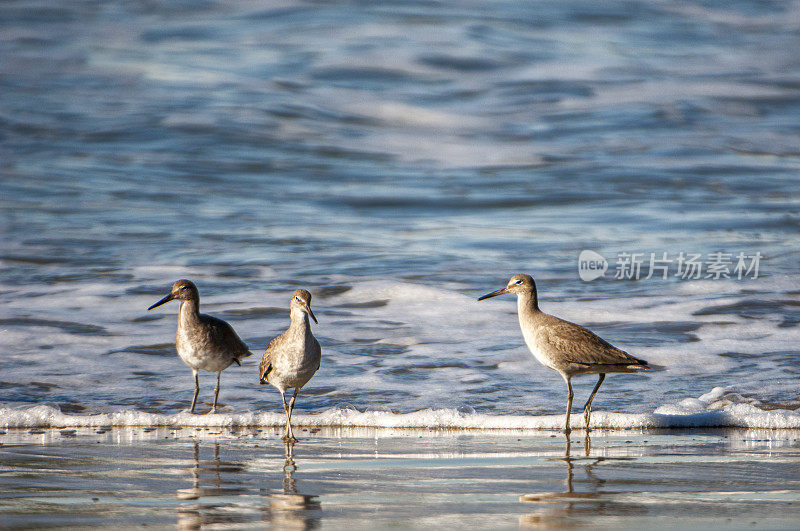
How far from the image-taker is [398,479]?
5.47 meters

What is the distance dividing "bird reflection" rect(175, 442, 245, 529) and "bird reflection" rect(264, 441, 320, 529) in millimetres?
175

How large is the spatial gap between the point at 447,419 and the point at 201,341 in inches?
87.8

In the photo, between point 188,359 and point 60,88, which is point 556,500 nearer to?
point 188,359

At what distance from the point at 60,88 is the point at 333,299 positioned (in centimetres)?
1937

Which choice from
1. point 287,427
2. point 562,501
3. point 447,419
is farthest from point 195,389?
point 562,501

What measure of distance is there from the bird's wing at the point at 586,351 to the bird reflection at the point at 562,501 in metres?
1.69

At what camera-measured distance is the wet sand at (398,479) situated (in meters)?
4.50

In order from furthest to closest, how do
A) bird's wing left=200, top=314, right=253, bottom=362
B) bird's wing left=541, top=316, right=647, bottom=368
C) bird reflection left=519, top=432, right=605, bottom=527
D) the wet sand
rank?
bird's wing left=200, top=314, right=253, bottom=362 → bird's wing left=541, top=316, right=647, bottom=368 → the wet sand → bird reflection left=519, top=432, right=605, bottom=527

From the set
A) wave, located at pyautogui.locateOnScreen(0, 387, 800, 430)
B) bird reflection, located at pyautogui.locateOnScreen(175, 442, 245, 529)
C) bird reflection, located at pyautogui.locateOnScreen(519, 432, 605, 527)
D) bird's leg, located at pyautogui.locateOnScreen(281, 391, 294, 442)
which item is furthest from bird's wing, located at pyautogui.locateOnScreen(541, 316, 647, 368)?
bird reflection, located at pyautogui.locateOnScreen(175, 442, 245, 529)

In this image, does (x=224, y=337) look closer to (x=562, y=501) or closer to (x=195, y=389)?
A: (x=195, y=389)

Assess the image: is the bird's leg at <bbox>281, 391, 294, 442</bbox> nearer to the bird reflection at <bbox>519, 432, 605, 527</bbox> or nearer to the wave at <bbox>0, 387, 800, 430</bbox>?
the wave at <bbox>0, 387, 800, 430</bbox>

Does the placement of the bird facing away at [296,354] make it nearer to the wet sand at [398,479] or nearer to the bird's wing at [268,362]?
the bird's wing at [268,362]

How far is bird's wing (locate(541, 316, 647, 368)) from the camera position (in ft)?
24.6

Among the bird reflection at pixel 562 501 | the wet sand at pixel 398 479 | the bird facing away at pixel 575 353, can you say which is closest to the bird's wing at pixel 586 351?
the bird facing away at pixel 575 353
